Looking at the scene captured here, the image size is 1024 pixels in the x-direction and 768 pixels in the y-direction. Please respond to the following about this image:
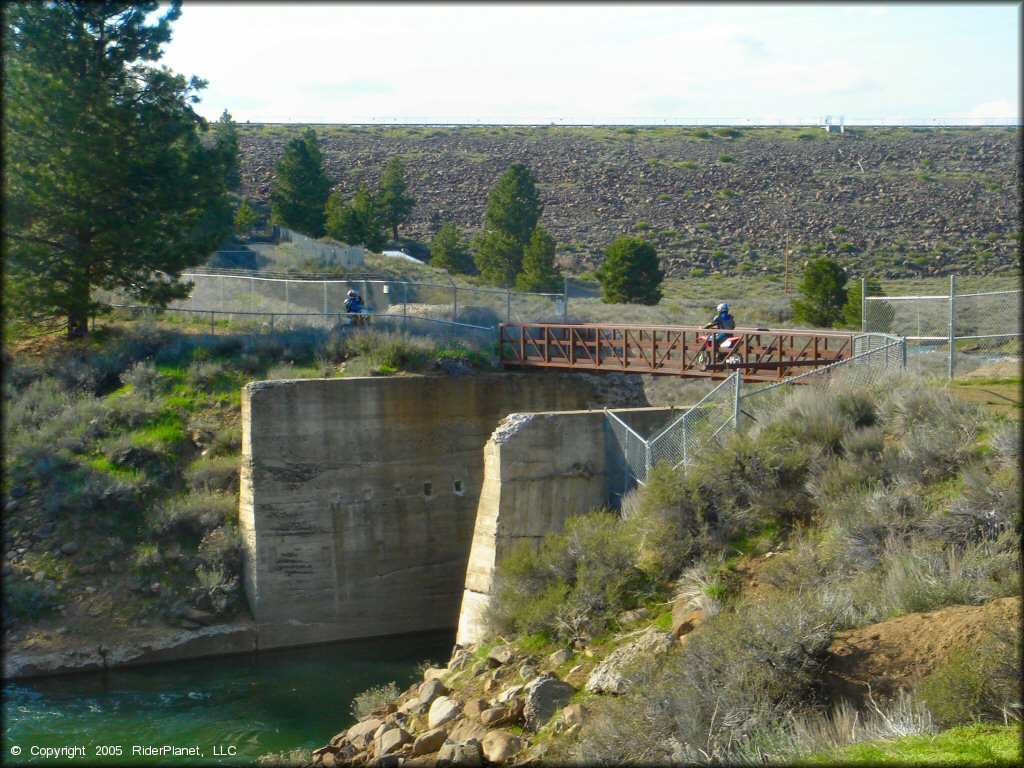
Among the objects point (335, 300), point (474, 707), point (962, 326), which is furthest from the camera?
point (335, 300)

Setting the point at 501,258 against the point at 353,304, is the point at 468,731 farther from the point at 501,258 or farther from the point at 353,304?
the point at 501,258

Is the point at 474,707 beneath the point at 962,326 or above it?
beneath

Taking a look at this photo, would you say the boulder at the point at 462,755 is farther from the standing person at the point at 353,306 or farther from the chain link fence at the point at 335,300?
the chain link fence at the point at 335,300

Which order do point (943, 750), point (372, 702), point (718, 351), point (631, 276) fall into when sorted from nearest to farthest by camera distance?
1. point (943, 750)
2. point (372, 702)
3. point (718, 351)
4. point (631, 276)

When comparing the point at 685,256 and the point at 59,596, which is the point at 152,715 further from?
the point at 685,256

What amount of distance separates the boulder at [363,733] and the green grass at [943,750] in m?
→ 7.12

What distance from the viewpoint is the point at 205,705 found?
19.0 m

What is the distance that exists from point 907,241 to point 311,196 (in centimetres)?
3232

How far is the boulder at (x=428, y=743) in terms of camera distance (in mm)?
13312

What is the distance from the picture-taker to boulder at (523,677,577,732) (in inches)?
509

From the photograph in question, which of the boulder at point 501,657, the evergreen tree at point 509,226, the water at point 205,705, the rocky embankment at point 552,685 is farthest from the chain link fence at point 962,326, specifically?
the evergreen tree at point 509,226

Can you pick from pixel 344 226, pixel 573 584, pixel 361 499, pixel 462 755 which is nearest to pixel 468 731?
pixel 462 755

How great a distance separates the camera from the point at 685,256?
58.2 metres

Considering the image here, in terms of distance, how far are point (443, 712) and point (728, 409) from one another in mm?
7141
